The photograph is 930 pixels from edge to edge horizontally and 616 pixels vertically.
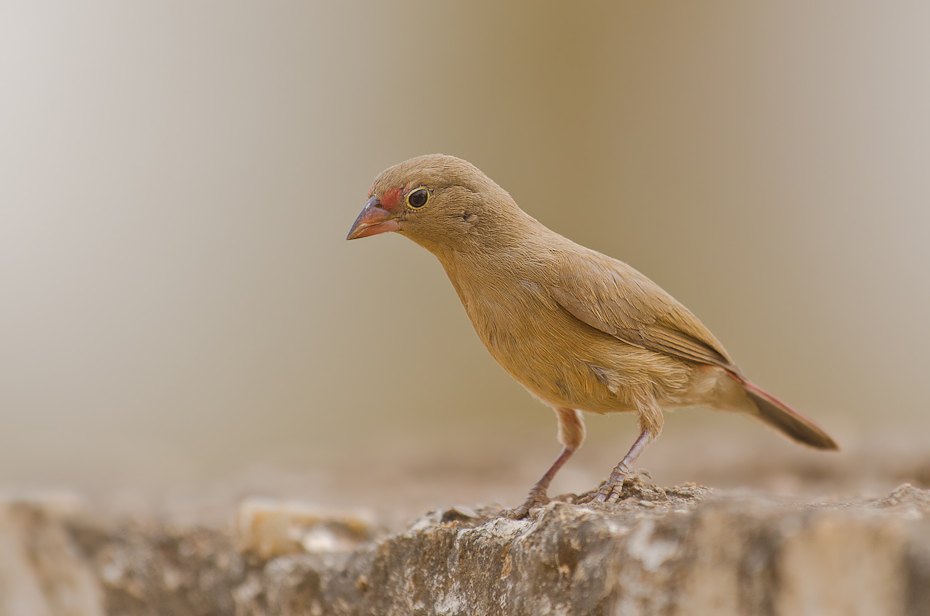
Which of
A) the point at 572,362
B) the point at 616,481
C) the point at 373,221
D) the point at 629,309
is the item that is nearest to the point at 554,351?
the point at 572,362

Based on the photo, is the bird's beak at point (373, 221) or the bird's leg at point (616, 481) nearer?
the bird's leg at point (616, 481)

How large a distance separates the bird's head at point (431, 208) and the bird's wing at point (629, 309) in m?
0.38

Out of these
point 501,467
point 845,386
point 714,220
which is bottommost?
point 501,467

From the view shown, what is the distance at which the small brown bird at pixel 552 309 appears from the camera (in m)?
2.95

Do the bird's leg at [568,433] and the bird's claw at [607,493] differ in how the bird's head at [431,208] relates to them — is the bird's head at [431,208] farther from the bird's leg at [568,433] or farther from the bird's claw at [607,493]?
the bird's claw at [607,493]

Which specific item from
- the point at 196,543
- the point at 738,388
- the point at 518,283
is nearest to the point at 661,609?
the point at 518,283

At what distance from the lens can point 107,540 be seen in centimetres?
367

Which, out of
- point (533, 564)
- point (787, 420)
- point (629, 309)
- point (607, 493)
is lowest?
point (533, 564)

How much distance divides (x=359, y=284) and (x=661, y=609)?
11.6 meters

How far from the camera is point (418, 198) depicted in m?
3.15

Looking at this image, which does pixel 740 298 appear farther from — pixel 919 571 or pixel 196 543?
pixel 919 571

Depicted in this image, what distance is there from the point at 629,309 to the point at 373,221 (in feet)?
3.43

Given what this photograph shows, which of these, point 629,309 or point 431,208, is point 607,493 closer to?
point 629,309

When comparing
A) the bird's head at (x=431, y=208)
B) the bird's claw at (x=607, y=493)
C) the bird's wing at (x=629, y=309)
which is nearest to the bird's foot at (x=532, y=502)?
the bird's claw at (x=607, y=493)
